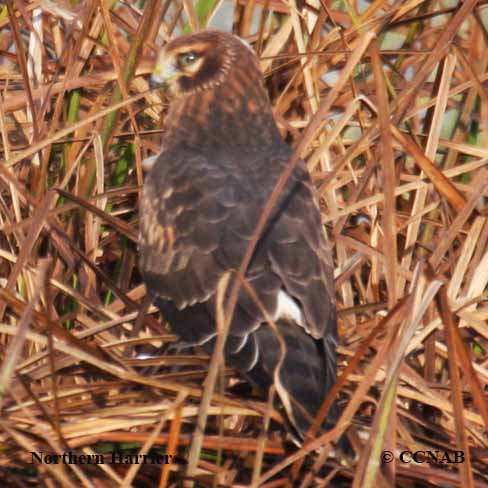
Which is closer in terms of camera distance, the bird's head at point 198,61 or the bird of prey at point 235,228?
the bird of prey at point 235,228

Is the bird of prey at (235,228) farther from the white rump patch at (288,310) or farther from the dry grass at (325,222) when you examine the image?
the dry grass at (325,222)

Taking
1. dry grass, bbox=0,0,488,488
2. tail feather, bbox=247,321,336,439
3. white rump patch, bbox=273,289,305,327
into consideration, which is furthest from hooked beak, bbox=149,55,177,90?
tail feather, bbox=247,321,336,439

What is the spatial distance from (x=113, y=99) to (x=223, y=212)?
0.76 metres

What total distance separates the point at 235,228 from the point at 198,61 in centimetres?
108

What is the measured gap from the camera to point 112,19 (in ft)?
17.3

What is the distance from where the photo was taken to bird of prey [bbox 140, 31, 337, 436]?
13.6ft

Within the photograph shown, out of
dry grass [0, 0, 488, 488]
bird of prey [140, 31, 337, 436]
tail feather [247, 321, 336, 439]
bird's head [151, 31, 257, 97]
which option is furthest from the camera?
bird's head [151, 31, 257, 97]

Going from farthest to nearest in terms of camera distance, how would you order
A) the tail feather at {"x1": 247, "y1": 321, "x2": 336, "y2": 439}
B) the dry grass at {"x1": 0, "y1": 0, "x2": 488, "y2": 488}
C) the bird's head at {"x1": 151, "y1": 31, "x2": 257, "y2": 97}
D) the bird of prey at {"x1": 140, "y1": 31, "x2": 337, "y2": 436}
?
1. the bird's head at {"x1": 151, "y1": 31, "x2": 257, "y2": 97}
2. the bird of prey at {"x1": 140, "y1": 31, "x2": 337, "y2": 436}
3. the tail feather at {"x1": 247, "y1": 321, "x2": 336, "y2": 439}
4. the dry grass at {"x1": 0, "y1": 0, "x2": 488, "y2": 488}

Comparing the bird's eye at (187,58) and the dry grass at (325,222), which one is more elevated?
the bird's eye at (187,58)

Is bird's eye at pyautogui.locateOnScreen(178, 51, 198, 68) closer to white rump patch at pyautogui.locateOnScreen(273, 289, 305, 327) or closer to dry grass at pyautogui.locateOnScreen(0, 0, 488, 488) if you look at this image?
dry grass at pyautogui.locateOnScreen(0, 0, 488, 488)

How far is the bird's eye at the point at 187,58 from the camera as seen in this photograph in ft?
17.0

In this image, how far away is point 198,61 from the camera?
5.30 meters

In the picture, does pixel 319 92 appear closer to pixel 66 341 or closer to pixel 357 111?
pixel 357 111

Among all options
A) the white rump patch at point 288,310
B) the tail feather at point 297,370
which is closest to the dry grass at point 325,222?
the tail feather at point 297,370
